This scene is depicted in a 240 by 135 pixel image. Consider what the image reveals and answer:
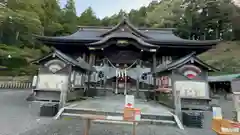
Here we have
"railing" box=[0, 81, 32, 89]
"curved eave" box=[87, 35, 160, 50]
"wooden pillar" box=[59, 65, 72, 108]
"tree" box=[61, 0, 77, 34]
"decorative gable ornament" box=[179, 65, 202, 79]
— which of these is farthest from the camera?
"tree" box=[61, 0, 77, 34]

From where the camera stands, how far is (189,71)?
6.54 meters

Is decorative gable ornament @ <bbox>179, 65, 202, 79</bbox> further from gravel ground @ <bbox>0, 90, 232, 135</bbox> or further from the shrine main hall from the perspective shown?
gravel ground @ <bbox>0, 90, 232, 135</bbox>

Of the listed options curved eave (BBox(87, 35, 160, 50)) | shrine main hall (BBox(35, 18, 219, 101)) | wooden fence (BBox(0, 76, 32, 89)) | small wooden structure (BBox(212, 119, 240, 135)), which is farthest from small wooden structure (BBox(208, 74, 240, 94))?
wooden fence (BBox(0, 76, 32, 89))

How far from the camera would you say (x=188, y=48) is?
10125 millimetres

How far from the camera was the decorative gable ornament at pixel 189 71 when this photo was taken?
21.4 ft

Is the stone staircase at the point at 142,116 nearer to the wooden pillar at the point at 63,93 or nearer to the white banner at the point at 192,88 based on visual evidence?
the wooden pillar at the point at 63,93

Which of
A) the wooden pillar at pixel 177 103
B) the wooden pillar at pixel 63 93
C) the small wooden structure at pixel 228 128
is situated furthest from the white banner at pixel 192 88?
the wooden pillar at pixel 63 93

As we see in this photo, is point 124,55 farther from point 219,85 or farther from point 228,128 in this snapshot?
Answer: point 219,85

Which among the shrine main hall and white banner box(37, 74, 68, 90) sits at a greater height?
the shrine main hall

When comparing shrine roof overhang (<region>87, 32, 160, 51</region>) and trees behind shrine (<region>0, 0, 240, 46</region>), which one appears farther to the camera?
trees behind shrine (<region>0, 0, 240, 46</region>)

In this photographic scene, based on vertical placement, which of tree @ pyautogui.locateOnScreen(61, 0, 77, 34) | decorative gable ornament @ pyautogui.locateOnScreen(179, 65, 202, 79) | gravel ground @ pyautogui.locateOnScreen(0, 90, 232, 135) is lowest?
gravel ground @ pyautogui.locateOnScreen(0, 90, 232, 135)

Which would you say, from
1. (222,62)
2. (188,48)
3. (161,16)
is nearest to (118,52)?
(188,48)

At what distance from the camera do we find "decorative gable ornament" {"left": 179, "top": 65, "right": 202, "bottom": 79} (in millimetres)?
6535

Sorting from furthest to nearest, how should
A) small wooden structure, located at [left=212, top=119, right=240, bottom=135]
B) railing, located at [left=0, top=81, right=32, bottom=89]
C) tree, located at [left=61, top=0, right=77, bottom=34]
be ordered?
1. tree, located at [left=61, top=0, right=77, bottom=34]
2. railing, located at [left=0, top=81, right=32, bottom=89]
3. small wooden structure, located at [left=212, top=119, right=240, bottom=135]
